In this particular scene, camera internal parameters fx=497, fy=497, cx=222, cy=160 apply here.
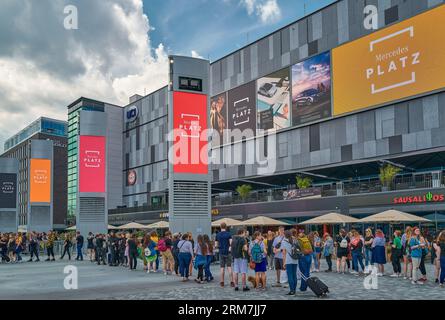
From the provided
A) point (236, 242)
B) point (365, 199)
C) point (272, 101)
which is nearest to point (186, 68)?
point (236, 242)

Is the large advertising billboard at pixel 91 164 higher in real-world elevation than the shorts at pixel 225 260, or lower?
higher

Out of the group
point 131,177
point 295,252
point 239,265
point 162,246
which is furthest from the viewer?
point 131,177

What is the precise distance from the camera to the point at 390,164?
42.9 meters

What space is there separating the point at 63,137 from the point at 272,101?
8476cm

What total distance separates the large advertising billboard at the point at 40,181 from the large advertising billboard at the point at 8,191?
2.79m

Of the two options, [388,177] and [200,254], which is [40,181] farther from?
[200,254]

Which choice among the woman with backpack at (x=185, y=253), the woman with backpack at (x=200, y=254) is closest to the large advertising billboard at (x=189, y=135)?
the woman with backpack at (x=185, y=253)

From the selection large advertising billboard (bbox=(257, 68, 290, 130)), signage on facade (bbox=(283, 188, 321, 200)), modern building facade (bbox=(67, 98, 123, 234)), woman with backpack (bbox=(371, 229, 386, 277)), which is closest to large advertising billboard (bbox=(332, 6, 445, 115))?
large advertising billboard (bbox=(257, 68, 290, 130))

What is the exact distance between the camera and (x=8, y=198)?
181 feet

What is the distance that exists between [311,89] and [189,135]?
26617mm

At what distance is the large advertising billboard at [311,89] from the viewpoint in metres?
47.4

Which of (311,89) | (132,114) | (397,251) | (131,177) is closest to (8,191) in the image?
(131,177)

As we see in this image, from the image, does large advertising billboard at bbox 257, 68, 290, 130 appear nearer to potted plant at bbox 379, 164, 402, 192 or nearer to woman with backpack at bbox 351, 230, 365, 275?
potted plant at bbox 379, 164, 402, 192

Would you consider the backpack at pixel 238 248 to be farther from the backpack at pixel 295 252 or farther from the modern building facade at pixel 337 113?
the modern building facade at pixel 337 113
